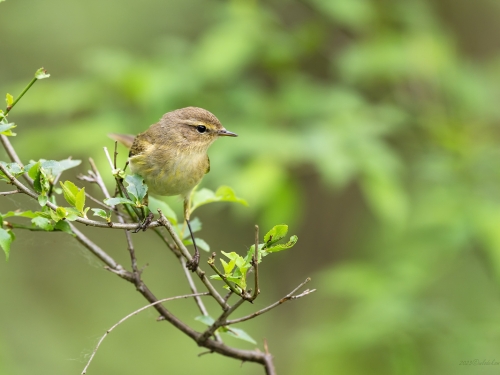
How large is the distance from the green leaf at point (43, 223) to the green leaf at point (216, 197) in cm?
79

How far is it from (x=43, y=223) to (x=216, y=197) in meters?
0.86

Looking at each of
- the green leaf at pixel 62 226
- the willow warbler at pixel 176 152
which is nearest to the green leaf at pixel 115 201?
the green leaf at pixel 62 226

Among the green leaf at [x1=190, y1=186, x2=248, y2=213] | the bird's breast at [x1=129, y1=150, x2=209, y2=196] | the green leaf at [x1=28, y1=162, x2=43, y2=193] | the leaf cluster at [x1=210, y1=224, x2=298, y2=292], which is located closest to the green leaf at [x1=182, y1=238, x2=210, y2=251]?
the green leaf at [x1=190, y1=186, x2=248, y2=213]

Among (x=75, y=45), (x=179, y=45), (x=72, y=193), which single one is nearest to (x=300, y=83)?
(x=179, y=45)

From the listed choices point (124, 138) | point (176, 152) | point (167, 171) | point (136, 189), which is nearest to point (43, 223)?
point (136, 189)

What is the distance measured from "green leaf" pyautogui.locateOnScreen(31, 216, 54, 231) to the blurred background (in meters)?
0.94

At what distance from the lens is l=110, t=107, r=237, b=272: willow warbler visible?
10.0ft

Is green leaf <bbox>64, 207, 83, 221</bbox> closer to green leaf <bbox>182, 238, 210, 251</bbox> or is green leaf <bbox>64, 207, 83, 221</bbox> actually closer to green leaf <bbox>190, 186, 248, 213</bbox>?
green leaf <bbox>182, 238, 210, 251</bbox>

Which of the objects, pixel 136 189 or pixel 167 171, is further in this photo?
pixel 167 171

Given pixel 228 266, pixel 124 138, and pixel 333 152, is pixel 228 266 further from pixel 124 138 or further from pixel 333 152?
pixel 124 138

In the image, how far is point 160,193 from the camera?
121 inches

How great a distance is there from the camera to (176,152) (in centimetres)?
322

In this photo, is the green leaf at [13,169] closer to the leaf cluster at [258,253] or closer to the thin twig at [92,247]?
the thin twig at [92,247]

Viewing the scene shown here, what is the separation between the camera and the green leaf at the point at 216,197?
2.30m
